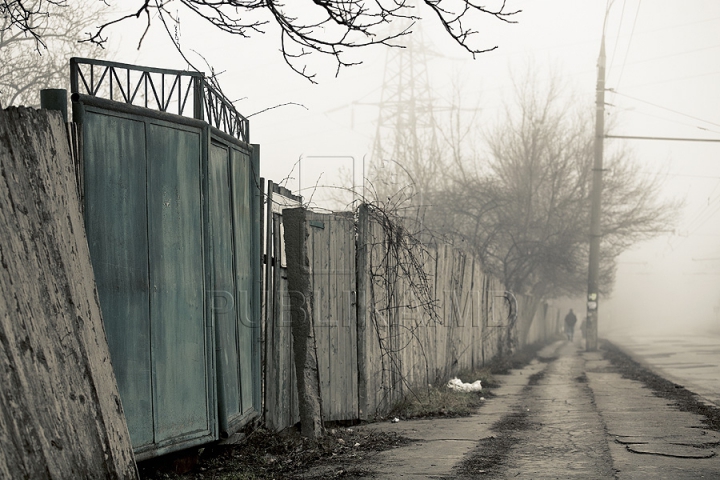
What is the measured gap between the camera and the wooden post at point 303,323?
7.15 metres

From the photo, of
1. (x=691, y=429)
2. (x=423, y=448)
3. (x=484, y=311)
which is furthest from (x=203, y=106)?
(x=484, y=311)

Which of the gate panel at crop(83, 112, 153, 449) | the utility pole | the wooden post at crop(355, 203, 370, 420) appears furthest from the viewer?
the utility pole

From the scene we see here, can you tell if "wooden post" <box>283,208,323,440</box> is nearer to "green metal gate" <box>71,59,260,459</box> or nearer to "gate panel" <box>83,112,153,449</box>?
"green metal gate" <box>71,59,260,459</box>

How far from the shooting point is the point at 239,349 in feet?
22.6

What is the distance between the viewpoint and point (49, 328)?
15.1 ft

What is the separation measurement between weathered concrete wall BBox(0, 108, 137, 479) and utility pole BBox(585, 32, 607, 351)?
76.8 ft

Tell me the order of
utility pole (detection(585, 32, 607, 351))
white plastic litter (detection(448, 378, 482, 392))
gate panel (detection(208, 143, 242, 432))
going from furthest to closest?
utility pole (detection(585, 32, 607, 351)), white plastic litter (detection(448, 378, 482, 392)), gate panel (detection(208, 143, 242, 432))

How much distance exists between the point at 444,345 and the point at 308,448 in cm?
671

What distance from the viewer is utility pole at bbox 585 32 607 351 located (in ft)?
87.9

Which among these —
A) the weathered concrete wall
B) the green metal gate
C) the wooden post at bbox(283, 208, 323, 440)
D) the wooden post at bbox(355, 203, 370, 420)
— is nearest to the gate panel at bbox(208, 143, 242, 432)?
the green metal gate

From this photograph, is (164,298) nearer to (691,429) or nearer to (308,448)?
(308,448)

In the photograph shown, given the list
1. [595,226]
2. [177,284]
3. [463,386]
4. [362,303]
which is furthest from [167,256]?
[595,226]

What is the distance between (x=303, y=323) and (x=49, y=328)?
9.39ft

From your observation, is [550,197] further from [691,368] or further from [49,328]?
[49,328]
